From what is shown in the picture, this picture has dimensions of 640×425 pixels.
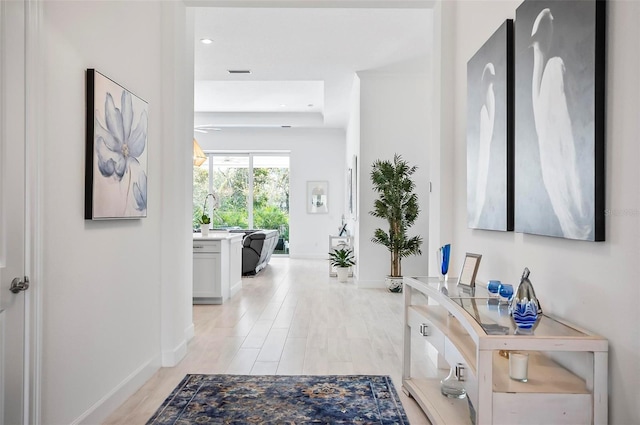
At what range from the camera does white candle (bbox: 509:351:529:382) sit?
1.72 metres

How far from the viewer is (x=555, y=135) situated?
71.1 inches

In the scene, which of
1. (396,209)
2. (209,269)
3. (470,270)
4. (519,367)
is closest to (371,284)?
(396,209)

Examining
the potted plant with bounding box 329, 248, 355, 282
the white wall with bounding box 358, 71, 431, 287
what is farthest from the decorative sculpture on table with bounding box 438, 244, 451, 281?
the potted plant with bounding box 329, 248, 355, 282

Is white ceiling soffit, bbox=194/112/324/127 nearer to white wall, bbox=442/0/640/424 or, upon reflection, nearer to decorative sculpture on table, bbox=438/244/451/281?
decorative sculpture on table, bbox=438/244/451/281

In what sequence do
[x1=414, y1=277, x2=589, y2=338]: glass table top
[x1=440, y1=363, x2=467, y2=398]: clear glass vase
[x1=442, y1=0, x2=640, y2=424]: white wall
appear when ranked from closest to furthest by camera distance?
[x1=442, y1=0, x2=640, y2=424]: white wall → [x1=414, y1=277, x2=589, y2=338]: glass table top → [x1=440, y1=363, x2=467, y2=398]: clear glass vase

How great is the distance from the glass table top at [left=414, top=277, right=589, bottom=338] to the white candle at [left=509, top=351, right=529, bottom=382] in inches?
4.4

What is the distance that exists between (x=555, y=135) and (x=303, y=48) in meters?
4.48

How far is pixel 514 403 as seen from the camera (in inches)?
63.4

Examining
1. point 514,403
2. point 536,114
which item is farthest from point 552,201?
point 514,403

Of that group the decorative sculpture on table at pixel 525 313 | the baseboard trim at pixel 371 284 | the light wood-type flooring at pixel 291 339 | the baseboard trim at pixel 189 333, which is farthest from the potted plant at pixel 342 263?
the decorative sculpture on table at pixel 525 313

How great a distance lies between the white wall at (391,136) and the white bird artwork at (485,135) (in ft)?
14.0

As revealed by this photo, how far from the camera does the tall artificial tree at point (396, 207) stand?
6.40 meters

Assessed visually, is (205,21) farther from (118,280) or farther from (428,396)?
(428,396)

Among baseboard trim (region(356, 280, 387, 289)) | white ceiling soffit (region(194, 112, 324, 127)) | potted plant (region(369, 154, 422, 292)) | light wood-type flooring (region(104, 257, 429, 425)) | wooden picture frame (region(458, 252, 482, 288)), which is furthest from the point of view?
white ceiling soffit (region(194, 112, 324, 127))
